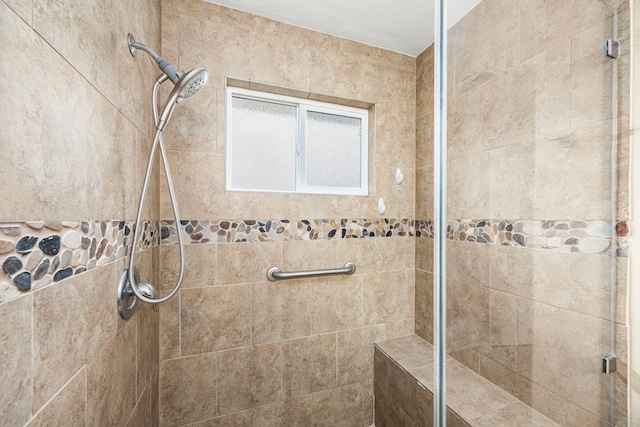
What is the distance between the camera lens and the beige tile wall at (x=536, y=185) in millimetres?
770

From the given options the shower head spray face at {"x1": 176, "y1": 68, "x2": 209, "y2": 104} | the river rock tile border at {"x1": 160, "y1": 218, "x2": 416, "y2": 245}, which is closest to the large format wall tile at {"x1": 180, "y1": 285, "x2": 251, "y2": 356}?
the river rock tile border at {"x1": 160, "y1": 218, "x2": 416, "y2": 245}

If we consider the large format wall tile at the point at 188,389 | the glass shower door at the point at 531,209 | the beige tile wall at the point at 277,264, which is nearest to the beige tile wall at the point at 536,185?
the glass shower door at the point at 531,209

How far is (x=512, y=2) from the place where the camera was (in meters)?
0.84

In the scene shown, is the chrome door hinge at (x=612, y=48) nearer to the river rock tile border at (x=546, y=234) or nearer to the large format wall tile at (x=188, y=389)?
the river rock tile border at (x=546, y=234)

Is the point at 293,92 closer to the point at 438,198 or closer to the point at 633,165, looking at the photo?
the point at 438,198

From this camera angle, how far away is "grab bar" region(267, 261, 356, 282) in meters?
1.40

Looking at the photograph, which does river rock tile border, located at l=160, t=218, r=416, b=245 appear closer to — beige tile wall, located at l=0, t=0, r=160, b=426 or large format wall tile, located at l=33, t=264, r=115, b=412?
beige tile wall, located at l=0, t=0, r=160, b=426

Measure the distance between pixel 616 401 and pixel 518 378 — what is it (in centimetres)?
23

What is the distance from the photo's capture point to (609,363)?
0.76 m

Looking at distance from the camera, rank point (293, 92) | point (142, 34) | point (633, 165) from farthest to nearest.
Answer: point (293, 92) < point (142, 34) < point (633, 165)

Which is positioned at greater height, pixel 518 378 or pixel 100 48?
pixel 100 48

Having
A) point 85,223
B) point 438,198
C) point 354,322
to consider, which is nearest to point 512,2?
point 438,198

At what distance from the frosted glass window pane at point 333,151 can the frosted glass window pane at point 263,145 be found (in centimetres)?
12

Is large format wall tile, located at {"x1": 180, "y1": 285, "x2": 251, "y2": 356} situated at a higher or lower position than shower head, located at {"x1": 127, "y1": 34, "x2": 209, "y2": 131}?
lower
